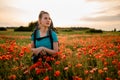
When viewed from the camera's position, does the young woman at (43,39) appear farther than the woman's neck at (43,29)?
No

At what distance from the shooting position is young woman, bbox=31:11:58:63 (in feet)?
18.7

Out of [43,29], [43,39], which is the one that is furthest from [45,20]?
[43,39]

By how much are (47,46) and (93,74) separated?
190 cm

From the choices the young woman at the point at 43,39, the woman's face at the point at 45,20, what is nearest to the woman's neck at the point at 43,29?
the young woman at the point at 43,39

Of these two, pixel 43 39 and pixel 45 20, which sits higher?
pixel 45 20

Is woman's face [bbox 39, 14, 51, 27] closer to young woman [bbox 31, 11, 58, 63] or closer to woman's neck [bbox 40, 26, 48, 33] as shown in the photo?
young woman [bbox 31, 11, 58, 63]

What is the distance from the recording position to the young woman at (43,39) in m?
5.70

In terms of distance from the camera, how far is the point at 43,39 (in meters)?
6.08

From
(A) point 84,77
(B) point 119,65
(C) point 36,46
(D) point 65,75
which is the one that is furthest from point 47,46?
(B) point 119,65

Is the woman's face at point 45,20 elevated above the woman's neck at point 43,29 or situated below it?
above

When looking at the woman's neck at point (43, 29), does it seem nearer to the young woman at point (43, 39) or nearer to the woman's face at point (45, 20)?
the young woman at point (43, 39)

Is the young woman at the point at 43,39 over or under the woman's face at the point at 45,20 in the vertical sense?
under

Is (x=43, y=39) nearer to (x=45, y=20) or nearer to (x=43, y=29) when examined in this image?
(x=43, y=29)

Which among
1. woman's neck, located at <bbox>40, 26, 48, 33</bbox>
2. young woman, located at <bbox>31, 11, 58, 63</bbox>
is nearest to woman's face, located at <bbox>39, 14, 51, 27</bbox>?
young woman, located at <bbox>31, 11, 58, 63</bbox>
